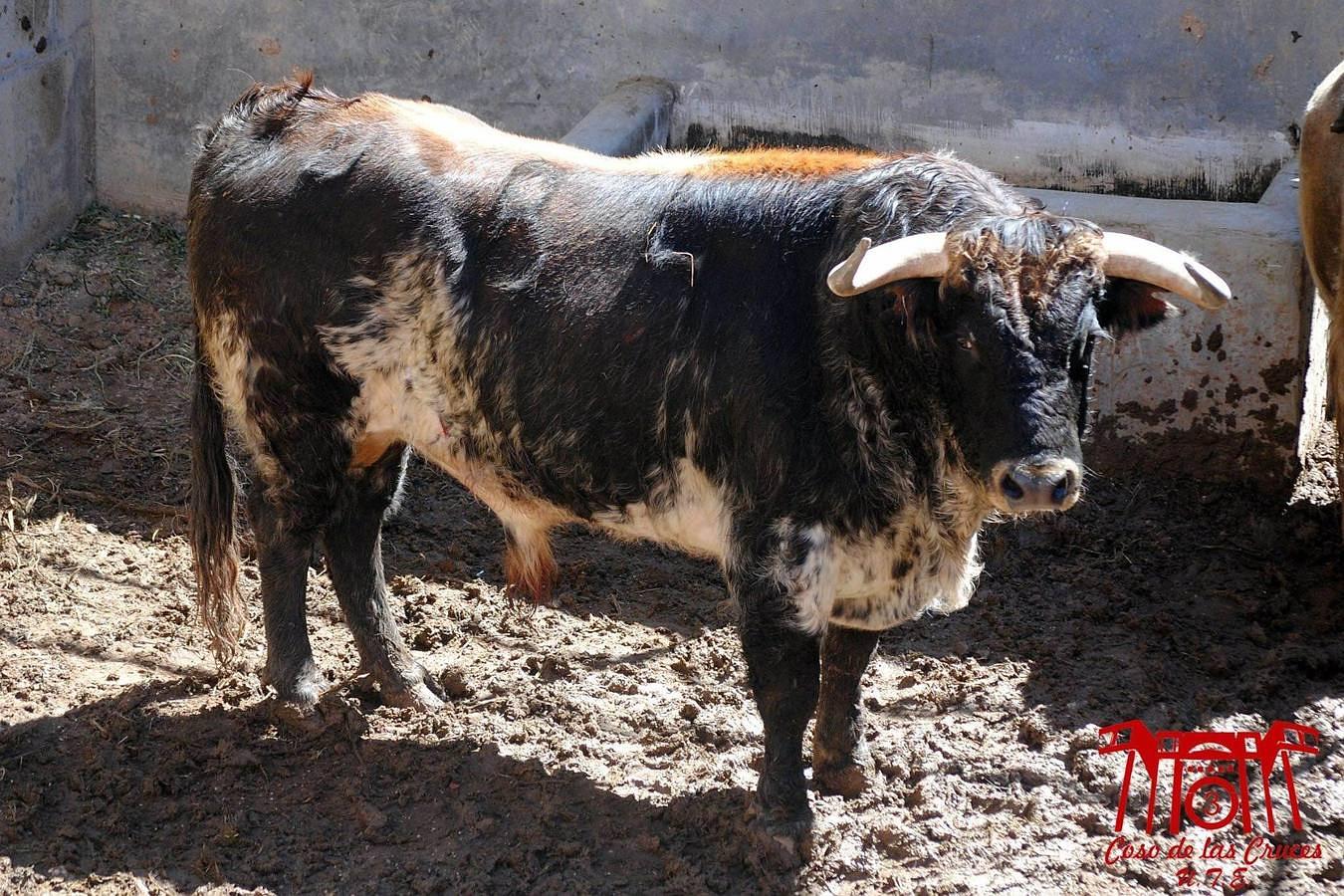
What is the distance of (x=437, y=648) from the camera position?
4957mm

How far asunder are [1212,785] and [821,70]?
13.7 feet

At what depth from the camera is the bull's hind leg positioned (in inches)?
180

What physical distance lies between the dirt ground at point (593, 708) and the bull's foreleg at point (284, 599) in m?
0.10

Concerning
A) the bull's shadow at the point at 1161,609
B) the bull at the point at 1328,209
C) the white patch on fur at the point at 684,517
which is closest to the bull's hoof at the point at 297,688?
the white patch on fur at the point at 684,517

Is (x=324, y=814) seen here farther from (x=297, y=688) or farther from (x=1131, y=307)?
(x=1131, y=307)

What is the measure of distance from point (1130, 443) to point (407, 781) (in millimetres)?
3269

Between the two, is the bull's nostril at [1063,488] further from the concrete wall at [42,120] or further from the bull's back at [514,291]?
the concrete wall at [42,120]

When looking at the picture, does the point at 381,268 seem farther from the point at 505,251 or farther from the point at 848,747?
the point at 848,747

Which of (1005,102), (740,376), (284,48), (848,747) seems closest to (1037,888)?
(848,747)

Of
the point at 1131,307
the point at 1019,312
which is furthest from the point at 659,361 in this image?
the point at 1131,307

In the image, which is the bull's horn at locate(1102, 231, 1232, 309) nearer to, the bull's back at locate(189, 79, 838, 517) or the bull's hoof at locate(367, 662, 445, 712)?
the bull's back at locate(189, 79, 838, 517)

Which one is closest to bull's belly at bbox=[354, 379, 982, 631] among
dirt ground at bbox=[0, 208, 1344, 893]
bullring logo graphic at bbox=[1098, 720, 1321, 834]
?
dirt ground at bbox=[0, 208, 1344, 893]

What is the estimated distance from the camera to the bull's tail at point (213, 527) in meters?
4.54

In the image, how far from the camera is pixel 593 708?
4566mm
